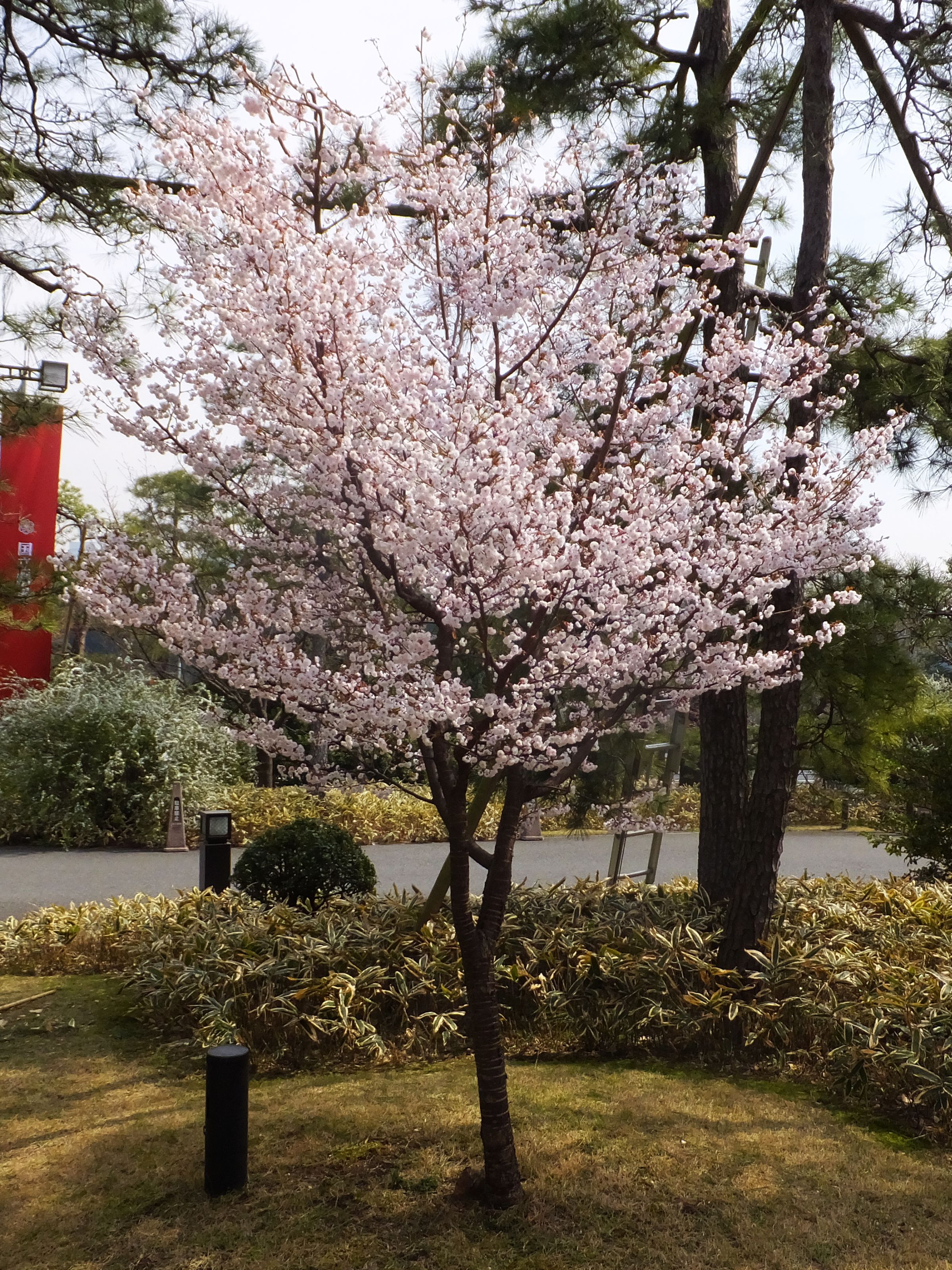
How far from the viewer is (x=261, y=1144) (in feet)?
12.9

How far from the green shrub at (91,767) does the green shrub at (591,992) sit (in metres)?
5.10

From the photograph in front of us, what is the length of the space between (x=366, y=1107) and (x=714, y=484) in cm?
301

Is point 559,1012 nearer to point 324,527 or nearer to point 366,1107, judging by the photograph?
point 366,1107

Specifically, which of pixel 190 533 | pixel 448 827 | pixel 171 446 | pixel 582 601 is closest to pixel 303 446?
pixel 171 446

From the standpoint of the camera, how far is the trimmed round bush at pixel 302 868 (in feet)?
22.1

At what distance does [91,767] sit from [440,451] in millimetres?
9065

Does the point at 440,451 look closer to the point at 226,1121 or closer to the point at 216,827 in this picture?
the point at 226,1121

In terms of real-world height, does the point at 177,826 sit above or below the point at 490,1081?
above

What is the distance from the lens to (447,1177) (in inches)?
144

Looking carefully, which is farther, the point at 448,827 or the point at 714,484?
the point at 714,484

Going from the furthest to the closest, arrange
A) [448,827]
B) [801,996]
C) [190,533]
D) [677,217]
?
1. [190,533]
2. [677,217]
3. [801,996]
4. [448,827]

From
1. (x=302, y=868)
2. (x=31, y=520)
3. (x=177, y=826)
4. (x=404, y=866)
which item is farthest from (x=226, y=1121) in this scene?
(x=31, y=520)

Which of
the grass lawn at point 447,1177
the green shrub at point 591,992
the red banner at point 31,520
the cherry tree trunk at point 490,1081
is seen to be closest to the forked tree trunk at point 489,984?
the cherry tree trunk at point 490,1081

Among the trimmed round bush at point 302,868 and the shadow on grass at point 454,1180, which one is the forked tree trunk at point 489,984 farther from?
the trimmed round bush at point 302,868
